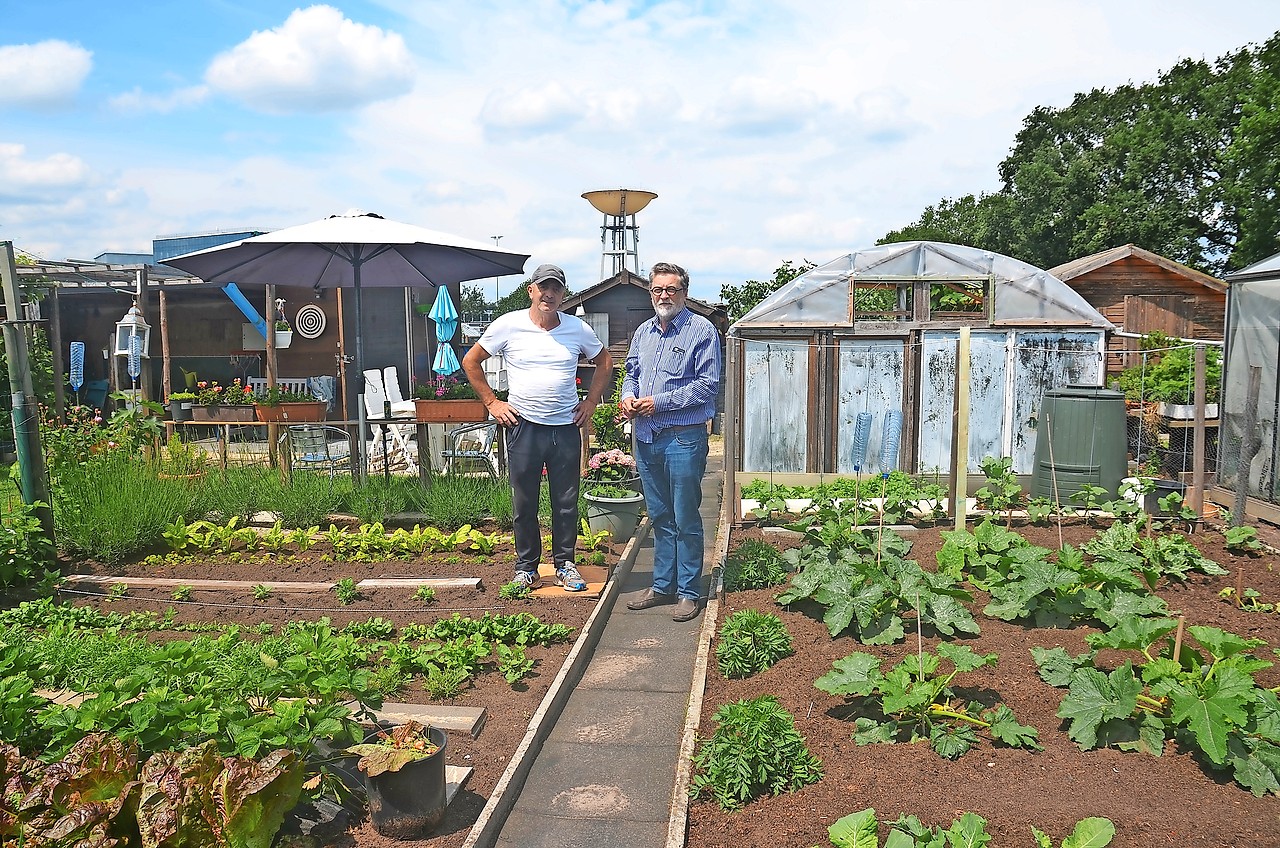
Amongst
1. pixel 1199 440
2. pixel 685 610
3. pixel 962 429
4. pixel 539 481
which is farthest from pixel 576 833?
pixel 1199 440

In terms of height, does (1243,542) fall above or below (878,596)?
below

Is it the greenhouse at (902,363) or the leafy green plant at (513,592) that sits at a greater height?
the greenhouse at (902,363)

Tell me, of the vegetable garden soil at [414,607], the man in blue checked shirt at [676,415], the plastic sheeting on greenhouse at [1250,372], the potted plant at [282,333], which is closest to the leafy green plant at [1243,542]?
the plastic sheeting on greenhouse at [1250,372]

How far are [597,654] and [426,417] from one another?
12.8 feet

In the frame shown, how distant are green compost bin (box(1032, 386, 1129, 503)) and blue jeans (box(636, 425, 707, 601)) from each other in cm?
406

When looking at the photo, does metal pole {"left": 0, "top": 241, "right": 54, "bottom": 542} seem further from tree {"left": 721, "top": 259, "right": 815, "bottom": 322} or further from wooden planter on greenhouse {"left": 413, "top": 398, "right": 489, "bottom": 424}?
tree {"left": 721, "top": 259, "right": 815, "bottom": 322}

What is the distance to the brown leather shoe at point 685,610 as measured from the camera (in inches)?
205

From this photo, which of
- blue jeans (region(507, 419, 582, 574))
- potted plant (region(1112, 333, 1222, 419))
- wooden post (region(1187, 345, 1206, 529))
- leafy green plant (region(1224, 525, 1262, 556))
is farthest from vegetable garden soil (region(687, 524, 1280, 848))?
potted plant (region(1112, 333, 1222, 419))

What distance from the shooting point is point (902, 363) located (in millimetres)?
9969

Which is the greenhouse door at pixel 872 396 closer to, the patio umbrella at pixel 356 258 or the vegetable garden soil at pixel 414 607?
the patio umbrella at pixel 356 258

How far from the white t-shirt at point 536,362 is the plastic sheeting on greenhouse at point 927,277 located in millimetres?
4743

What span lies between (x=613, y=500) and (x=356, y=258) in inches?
122

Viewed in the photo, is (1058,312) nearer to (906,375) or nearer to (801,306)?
(906,375)

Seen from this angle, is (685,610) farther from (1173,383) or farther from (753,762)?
(1173,383)
